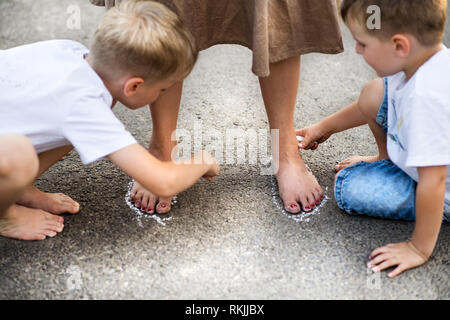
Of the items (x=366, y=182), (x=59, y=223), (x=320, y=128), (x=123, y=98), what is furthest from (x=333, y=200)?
(x=59, y=223)

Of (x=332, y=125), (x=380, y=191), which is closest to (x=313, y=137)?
(x=332, y=125)

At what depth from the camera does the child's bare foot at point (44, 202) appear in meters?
1.38

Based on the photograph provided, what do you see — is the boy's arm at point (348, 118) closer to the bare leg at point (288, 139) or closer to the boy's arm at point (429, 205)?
the bare leg at point (288, 139)

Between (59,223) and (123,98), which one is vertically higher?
(123,98)

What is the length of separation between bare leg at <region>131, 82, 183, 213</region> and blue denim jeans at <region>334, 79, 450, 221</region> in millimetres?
507

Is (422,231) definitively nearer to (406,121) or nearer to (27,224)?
(406,121)

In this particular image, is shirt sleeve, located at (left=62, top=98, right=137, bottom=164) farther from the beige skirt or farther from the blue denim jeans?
the blue denim jeans

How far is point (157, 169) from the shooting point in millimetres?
1160

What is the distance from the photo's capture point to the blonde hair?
3.60ft

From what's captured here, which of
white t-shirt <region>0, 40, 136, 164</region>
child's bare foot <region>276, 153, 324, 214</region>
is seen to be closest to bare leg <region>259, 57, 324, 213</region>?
child's bare foot <region>276, 153, 324, 214</region>

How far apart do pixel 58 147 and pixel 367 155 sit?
0.97 metres

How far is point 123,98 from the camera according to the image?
4.09 feet
